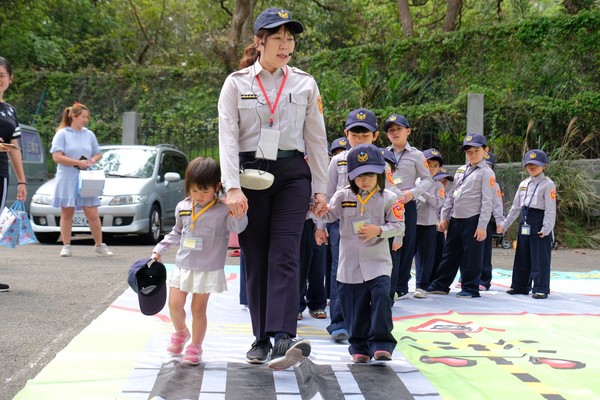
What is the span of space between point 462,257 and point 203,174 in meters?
4.36

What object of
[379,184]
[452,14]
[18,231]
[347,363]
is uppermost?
[452,14]

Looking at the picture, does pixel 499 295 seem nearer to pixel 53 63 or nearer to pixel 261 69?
pixel 261 69

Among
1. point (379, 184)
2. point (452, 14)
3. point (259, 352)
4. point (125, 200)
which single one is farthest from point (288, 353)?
point (452, 14)

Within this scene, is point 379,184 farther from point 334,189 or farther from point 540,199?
point 540,199

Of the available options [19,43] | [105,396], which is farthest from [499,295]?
[19,43]

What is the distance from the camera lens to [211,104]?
73.0 feet

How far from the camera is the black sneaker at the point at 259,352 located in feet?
16.9

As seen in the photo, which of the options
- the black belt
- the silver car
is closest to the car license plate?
the silver car

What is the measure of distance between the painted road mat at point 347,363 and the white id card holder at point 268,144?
1.25 metres

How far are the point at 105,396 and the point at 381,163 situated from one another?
223cm

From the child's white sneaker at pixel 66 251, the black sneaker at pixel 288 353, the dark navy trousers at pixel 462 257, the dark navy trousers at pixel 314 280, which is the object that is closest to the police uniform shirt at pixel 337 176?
the dark navy trousers at pixel 314 280

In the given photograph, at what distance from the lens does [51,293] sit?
26.2ft

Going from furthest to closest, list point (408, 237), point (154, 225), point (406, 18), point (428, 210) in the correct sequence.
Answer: point (406, 18) → point (154, 225) → point (428, 210) → point (408, 237)

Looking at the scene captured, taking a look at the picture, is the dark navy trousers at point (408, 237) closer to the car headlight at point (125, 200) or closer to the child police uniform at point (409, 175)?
the child police uniform at point (409, 175)
